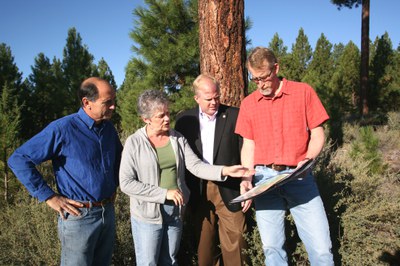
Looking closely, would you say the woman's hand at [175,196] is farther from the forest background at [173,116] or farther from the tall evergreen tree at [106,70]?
the tall evergreen tree at [106,70]

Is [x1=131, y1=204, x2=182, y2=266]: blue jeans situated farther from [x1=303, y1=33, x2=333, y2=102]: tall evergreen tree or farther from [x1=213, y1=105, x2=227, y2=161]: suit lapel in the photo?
[x1=303, y1=33, x2=333, y2=102]: tall evergreen tree

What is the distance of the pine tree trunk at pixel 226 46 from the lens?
349 centimetres

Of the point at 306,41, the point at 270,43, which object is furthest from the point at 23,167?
the point at 306,41

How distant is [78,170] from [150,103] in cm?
67

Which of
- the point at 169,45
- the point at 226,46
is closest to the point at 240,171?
the point at 226,46

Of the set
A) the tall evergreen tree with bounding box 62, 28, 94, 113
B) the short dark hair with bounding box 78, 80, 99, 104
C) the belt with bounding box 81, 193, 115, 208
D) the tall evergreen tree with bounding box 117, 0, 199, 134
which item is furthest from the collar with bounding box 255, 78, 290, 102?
the tall evergreen tree with bounding box 62, 28, 94, 113

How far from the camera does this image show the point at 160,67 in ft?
28.6

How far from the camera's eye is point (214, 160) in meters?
2.66

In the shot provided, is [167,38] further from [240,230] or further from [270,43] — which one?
[270,43]

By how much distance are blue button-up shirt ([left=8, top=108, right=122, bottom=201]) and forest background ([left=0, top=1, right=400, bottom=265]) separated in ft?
3.99

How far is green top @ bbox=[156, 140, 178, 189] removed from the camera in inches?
91.1

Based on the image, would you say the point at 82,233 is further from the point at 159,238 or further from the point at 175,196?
the point at 175,196

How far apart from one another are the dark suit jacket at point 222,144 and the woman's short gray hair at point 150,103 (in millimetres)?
495

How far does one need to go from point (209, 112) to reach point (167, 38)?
6506 millimetres
